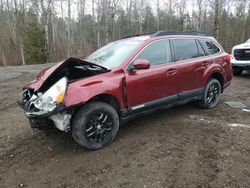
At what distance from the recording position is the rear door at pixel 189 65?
5.18 meters

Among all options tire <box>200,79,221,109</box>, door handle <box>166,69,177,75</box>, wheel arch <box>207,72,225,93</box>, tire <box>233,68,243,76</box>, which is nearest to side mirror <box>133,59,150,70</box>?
door handle <box>166,69,177,75</box>

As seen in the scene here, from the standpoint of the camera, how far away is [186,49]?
17.8ft

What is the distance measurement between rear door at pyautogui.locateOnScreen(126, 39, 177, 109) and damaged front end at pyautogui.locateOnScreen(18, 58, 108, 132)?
0.57 metres

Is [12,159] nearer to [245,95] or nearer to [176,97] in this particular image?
[176,97]

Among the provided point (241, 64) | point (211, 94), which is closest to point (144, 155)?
point (211, 94)

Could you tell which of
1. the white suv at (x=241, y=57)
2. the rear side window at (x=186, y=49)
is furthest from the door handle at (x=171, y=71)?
the white suv at (x=241, y=57)

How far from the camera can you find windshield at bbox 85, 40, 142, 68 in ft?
14.9

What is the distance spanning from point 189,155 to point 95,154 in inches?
55.6

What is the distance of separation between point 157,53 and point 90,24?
113 feet

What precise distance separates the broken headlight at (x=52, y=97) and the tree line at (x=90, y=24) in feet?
23.7

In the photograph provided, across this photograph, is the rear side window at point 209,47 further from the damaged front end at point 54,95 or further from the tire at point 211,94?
the damaged front end at point 54,95

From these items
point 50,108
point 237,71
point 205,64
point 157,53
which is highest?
point 157,53

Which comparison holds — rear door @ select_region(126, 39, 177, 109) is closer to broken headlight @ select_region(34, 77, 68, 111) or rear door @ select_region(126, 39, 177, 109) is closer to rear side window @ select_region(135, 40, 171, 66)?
rear side window @ select_region(135, 40, 171, 66)

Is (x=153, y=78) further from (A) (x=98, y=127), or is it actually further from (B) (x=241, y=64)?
(B) (x=241, y=64)
